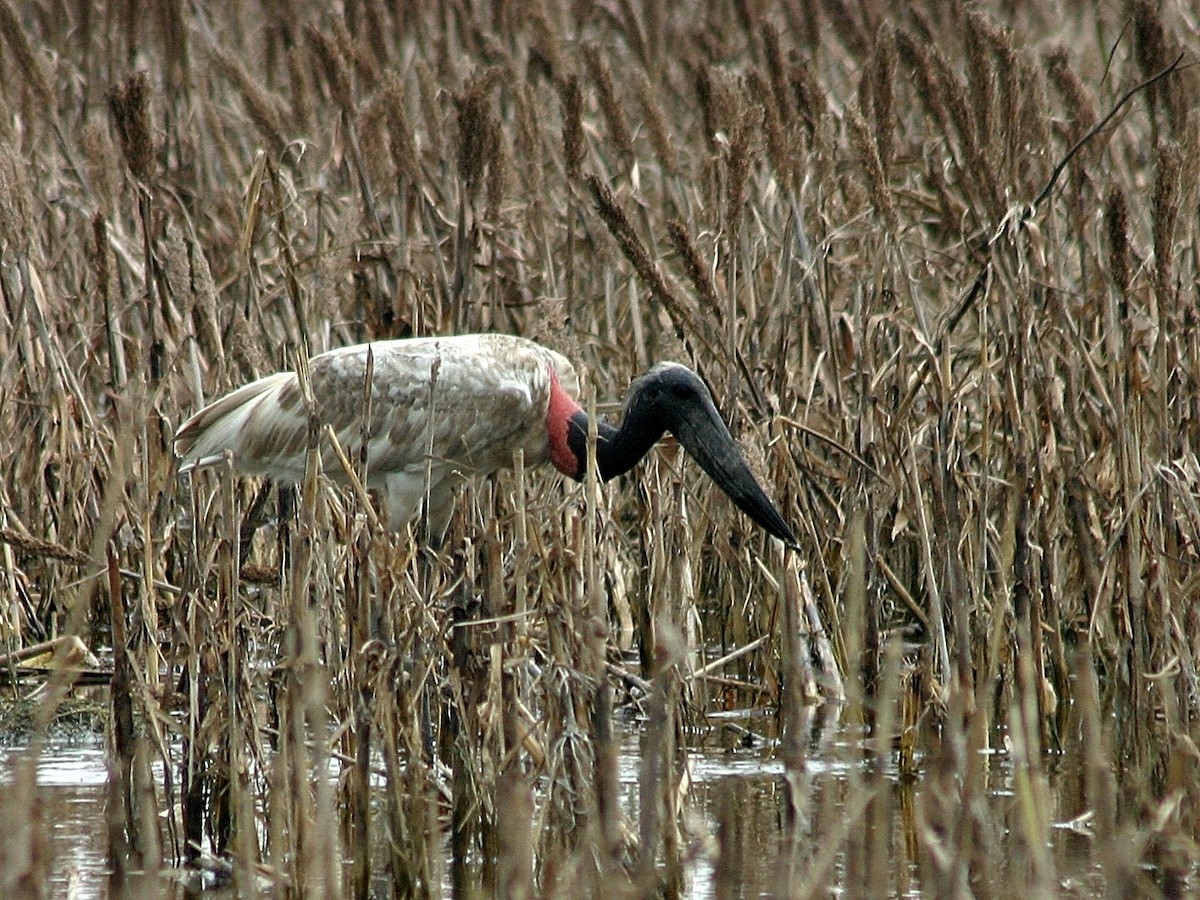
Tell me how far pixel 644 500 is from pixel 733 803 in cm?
109

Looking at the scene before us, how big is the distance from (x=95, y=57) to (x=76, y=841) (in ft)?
18.4

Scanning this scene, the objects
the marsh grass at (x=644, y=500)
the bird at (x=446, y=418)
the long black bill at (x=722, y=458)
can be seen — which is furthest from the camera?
the bird at (x=446, y=418)

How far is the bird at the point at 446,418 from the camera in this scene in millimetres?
6090

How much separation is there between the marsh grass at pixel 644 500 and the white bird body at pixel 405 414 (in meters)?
0.16

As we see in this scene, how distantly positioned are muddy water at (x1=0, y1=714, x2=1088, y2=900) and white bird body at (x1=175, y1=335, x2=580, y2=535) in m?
1.14

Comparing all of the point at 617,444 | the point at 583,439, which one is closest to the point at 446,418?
the point at 583,439

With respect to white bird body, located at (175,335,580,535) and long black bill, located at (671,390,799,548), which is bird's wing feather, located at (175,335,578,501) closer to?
white bird body, located at (175,335,580,535)

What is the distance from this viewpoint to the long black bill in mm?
5645

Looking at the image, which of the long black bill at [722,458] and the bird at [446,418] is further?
the bird at [446,418]

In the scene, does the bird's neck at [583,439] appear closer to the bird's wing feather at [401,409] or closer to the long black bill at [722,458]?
the bird's wing feather at [401,409]

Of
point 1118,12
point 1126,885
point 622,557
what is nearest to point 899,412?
point 622,557

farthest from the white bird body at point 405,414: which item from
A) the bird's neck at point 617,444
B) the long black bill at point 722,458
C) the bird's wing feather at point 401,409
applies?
the long black bill at point 722,458

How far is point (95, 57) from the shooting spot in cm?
946

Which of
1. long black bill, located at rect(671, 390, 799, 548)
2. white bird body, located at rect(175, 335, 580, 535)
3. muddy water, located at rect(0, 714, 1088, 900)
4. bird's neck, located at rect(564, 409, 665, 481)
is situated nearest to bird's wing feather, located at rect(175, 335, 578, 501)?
white bird body, located at rect(175, 335, 580, 535)
